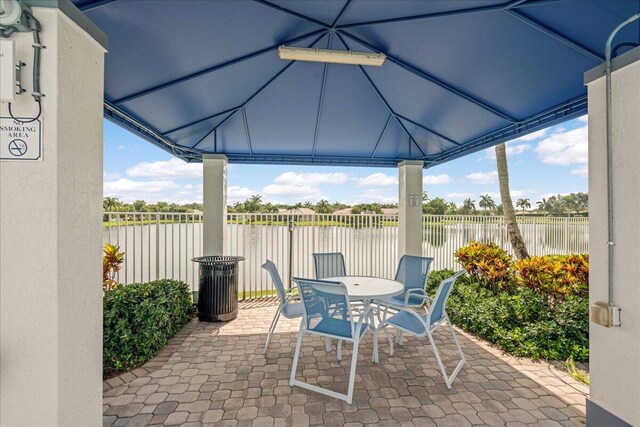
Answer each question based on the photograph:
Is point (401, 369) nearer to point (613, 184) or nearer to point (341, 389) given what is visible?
point (341, 389)

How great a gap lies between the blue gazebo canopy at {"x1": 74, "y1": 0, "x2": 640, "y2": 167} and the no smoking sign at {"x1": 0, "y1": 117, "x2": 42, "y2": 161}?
1.18 meters

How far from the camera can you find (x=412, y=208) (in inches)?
252

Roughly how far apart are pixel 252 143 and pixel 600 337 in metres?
5.30

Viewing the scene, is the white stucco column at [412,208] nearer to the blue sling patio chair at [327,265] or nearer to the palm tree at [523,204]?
the blue sling patio chair at [327,265]

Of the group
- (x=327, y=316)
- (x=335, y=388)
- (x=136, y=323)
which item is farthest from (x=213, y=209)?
(x=335, y=388)

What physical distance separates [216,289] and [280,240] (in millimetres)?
2035

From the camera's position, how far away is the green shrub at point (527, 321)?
379 centimetres

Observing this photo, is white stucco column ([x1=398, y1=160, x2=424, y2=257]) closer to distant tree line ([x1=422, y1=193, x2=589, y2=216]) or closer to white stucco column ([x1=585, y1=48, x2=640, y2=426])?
white stucco column ([x1=585, y1=48, x2=640, y2=426])

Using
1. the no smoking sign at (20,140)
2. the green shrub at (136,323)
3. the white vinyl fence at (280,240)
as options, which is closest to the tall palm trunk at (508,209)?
the white vinyl fence at (280,240)

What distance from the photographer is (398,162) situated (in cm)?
659

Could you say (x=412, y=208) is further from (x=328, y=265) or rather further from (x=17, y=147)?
(x=17, y=147)

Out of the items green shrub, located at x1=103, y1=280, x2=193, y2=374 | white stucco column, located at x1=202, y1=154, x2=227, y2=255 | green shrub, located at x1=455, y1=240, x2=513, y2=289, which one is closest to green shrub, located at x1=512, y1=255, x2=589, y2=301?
green shrub, located at x1=455, y1=240, x2=513, y2=289

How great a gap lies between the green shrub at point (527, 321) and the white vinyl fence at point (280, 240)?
6.49 ft

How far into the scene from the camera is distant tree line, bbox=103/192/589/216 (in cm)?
587
